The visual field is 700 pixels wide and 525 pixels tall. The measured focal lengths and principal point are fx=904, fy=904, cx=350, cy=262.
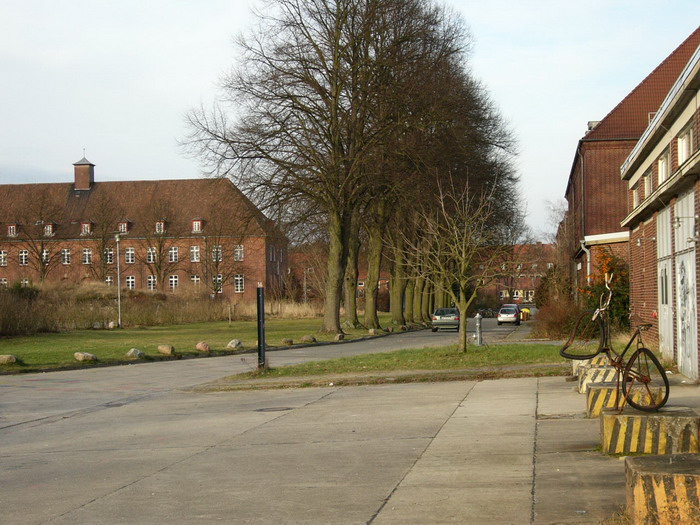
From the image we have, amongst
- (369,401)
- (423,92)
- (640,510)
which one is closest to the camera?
(640,510)

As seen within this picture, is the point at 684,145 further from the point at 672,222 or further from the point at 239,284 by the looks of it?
the point at 239,284

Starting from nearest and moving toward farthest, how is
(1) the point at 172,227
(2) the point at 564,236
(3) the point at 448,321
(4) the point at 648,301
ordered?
(4) the point at 648,301 < (3) the point at 448,321 < (2) the point at 564,236 < (1) the point at 172,227

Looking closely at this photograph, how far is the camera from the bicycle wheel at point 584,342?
1058cm

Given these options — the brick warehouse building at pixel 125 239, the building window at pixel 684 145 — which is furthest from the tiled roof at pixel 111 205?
the building window at pixel 684 145

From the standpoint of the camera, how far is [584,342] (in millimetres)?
28844

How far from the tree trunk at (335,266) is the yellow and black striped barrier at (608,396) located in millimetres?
30694

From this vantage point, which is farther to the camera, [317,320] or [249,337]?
[317,320]

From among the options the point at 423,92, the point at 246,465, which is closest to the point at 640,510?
the point at 246,465

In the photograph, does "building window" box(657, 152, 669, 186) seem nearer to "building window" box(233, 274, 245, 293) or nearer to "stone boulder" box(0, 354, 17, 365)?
"stone boulder" box(0, 354, 17, 365)

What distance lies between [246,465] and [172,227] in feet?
284

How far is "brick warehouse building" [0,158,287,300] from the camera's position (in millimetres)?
89750

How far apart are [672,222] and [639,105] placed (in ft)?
Result: 99.3

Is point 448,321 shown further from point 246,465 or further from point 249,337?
point 246,465

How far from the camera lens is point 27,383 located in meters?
22.8
